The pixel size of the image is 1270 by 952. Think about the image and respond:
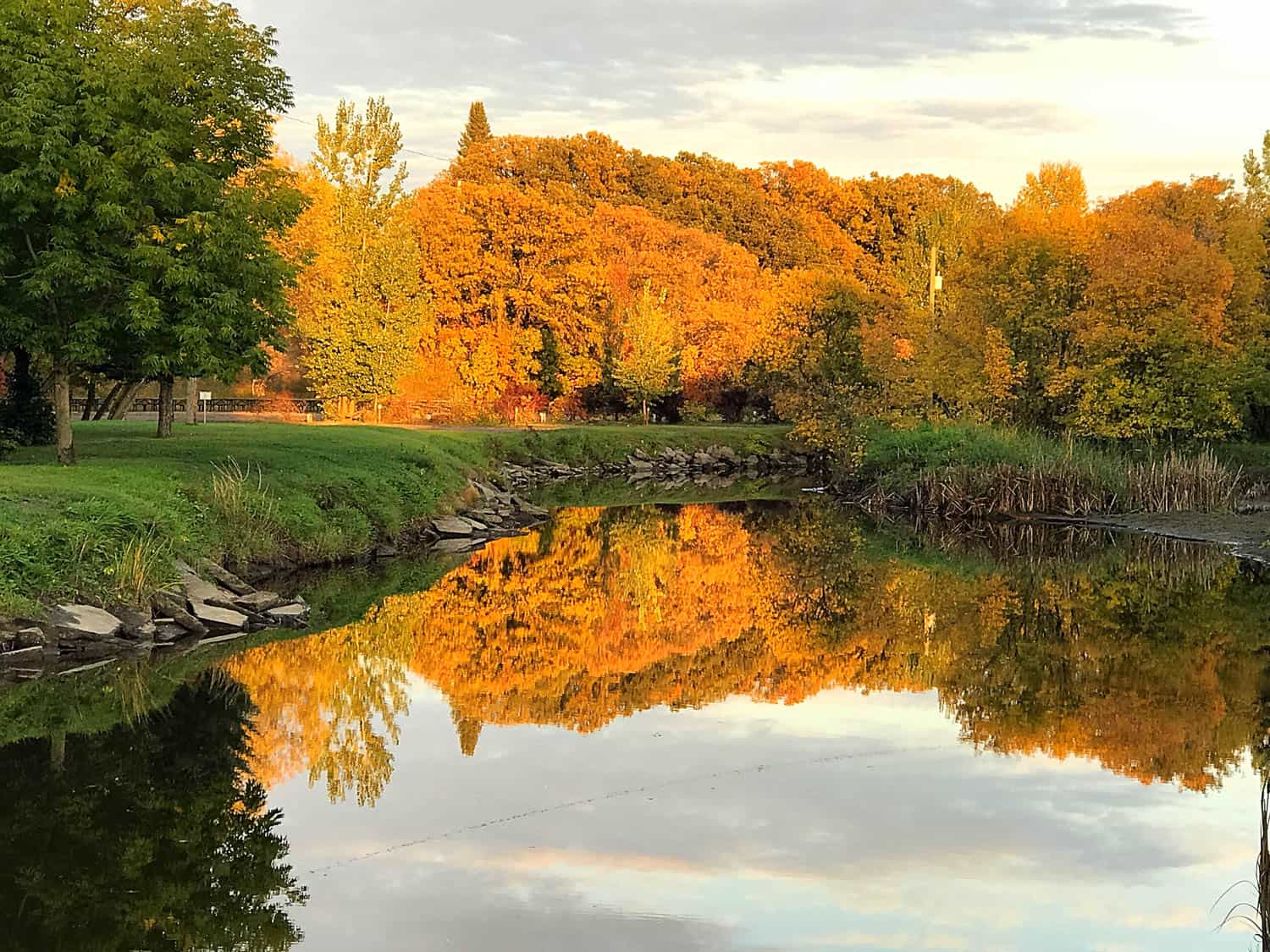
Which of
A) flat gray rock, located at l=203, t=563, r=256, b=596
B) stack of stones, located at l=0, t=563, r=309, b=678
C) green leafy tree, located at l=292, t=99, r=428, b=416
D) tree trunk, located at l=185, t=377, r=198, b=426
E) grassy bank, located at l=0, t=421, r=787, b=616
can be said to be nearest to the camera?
stack of stones, located at l=0, t=563, r=309, b=678

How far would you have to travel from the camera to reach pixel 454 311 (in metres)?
58.5

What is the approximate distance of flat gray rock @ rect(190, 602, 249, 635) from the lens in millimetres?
15875

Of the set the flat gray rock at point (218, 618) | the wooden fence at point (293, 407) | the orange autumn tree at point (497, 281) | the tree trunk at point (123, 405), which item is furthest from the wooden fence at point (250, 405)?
the flat gray rock at point (218, 618)

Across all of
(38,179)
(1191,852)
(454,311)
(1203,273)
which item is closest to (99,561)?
(38,179)

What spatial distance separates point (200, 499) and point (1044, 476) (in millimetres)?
19468

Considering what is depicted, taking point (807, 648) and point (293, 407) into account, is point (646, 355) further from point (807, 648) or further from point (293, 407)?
point (807, 648)

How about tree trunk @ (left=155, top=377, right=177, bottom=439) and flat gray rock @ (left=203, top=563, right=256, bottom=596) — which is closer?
flat gray rock @ (left=203, top=563, right=256, bottom=596)

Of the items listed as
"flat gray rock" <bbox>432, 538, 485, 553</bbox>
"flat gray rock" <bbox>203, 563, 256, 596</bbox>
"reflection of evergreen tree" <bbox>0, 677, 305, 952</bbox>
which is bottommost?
"reflection of evergreen tree" <bbox>0, 677, 305, 952</bbox>

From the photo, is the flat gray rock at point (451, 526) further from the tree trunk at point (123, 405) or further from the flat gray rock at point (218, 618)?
the tree trunk at point (123, 405)

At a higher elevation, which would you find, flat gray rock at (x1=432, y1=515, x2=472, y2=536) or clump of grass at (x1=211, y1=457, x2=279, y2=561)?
clump of grass at (x1=211, y1=457, x2=279, y2=561)

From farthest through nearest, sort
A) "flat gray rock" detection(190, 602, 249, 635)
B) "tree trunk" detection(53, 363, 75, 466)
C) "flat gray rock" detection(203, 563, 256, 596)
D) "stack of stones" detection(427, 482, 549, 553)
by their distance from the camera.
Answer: "stack of stones" detection(427, 482, 549, 553)
"tree trunk" detection(53, 363, 75, 466)
"flat gray rock" detection(203, 563, 256, 596)
"flat gray rock" detection(190, 602, 249, 635)

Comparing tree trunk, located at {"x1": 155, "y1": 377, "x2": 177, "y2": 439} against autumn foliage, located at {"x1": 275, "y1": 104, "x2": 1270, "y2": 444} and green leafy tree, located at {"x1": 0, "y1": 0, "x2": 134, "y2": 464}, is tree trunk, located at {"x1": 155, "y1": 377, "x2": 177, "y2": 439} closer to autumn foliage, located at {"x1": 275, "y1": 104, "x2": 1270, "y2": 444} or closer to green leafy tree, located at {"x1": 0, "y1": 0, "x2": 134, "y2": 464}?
green leafy tree, located at {"x1": 0, "y1": 0, "x2": 134, "y2": 464}

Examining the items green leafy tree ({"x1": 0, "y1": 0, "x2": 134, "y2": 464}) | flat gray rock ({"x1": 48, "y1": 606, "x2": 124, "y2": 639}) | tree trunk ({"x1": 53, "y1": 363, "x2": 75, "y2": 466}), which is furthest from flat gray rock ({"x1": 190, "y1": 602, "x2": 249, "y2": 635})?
tree trunk ({"x1": 53, "y1": 363, "x2": 75, "y2": 466})

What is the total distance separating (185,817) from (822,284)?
3736 centimetres
